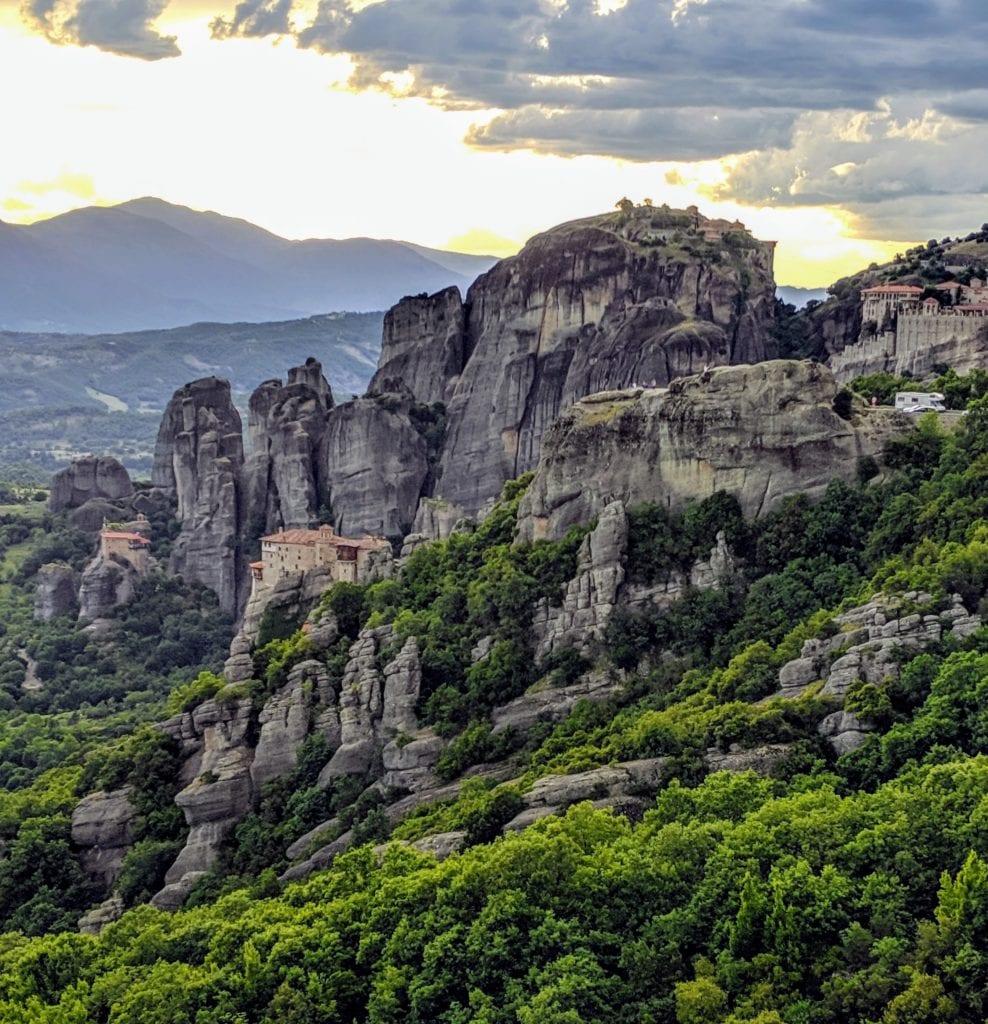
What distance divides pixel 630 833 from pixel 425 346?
80836mm

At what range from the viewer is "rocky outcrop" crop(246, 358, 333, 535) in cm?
11819

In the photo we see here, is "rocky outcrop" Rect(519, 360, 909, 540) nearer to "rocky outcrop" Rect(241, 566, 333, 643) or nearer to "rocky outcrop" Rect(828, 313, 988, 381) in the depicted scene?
"rocky outcrop" Rect(241, 566, 333, 643)

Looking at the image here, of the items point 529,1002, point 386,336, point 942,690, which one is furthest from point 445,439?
point 529,1002

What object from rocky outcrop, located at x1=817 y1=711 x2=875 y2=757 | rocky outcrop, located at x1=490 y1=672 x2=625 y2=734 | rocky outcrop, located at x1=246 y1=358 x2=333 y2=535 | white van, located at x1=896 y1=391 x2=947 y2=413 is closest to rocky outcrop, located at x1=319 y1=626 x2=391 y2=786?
rocky outcrop, located at x1=490 y1=672 x2=625 y2=734

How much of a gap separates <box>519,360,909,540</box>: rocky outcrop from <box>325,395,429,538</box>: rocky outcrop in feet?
165

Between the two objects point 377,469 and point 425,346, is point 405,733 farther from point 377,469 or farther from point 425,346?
point 425,346

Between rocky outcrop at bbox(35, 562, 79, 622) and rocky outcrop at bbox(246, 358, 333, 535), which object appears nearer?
rocky outcrop at bbox(35, 562, 79, 622)

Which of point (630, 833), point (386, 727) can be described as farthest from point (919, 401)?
point (630, 833)

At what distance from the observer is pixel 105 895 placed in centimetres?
6256

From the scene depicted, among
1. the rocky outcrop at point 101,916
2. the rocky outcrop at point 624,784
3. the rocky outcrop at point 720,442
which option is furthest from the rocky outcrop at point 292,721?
the rocky outcrop at point 624,784

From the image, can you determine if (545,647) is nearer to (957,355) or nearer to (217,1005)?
(217,1005)

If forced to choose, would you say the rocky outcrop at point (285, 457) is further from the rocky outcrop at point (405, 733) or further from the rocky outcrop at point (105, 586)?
the rocky outcrop at point (405, 733)

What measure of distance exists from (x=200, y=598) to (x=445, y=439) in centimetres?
1840

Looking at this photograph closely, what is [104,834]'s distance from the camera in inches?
2534
